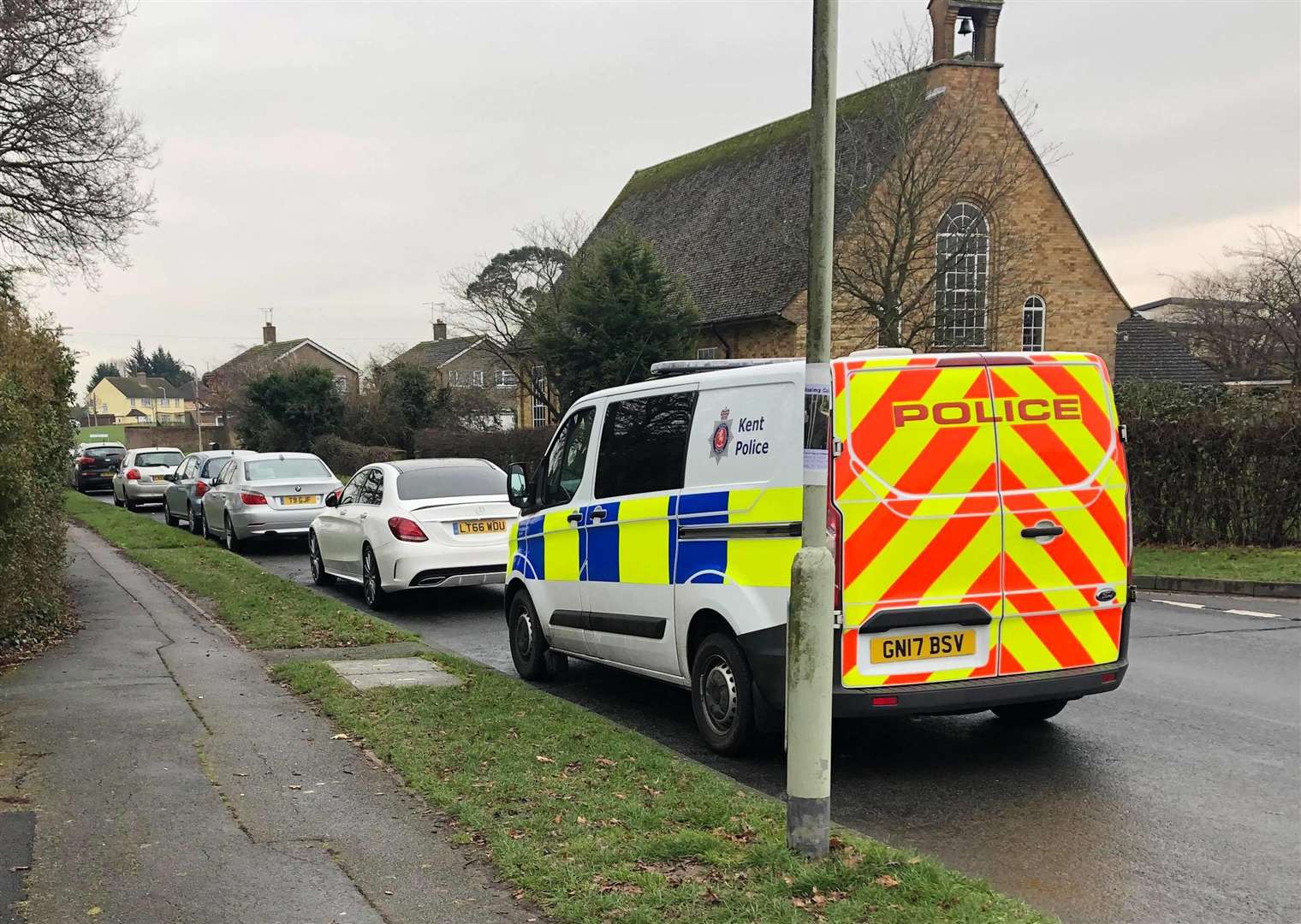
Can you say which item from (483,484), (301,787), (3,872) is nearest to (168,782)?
(301,787)

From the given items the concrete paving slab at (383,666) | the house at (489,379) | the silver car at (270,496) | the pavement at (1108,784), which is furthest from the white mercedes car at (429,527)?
the house at (489,379)

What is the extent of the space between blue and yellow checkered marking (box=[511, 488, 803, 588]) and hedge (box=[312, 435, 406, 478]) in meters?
29.3

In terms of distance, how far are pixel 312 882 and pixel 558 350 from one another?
1064 inches

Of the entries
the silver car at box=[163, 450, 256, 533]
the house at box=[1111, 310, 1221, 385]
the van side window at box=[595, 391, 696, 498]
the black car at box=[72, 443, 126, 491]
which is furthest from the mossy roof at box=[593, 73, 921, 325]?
the van side window at box=[595, 391, 696, 498]

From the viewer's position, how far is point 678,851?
4363 mm

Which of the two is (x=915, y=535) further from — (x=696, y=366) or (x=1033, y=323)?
(x=1033, y=323)

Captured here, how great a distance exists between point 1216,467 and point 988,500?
10948 millimetres

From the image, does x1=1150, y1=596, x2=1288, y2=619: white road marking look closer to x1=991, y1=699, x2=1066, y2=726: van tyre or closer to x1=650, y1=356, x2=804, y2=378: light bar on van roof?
x1=991, y1=699, x2=1066, y2=726: van tyre

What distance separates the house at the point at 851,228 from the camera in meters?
30.0

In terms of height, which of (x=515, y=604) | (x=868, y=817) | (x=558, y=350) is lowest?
(x=868, y=817)

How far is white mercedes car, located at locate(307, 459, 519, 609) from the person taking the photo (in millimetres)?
11570

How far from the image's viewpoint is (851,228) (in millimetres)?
27203

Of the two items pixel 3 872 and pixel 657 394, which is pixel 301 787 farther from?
pixel 657 394

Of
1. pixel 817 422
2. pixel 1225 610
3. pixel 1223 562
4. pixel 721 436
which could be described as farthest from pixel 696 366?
pixel 1223 562
